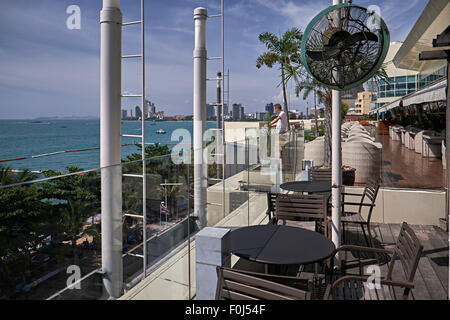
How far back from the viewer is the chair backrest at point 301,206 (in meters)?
4.61

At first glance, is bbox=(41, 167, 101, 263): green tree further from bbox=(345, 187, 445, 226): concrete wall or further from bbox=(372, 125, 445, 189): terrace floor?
bbox=(372, 125, 445, 189): terrace floor

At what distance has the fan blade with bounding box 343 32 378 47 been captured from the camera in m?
2.93

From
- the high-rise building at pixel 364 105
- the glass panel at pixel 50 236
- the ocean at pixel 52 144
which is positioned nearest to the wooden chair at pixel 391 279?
the glass panel at pixel 50 236

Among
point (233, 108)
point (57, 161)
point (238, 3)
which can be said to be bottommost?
point (57, 161)

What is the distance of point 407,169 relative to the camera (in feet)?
24.9

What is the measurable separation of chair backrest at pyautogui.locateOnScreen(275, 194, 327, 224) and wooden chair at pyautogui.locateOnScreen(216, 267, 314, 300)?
7.72 ft

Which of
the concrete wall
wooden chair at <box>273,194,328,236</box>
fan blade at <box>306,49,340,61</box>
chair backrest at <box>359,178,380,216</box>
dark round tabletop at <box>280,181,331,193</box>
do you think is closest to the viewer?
fan blade at <box>306,49,340,61</box>

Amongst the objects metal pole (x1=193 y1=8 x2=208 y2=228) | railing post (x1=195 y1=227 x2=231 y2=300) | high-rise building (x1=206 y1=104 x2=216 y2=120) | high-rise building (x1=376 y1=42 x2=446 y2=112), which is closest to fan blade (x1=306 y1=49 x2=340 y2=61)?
railing post (x1=195 y1=227 x2=231 y2=300)

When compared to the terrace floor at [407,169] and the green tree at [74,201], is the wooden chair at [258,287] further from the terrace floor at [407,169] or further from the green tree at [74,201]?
the terrace floor at [407,169]

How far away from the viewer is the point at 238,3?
177ft

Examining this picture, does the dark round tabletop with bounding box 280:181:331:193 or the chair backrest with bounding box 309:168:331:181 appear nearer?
the dark round tabletop with bounding box 280:181:331:193
